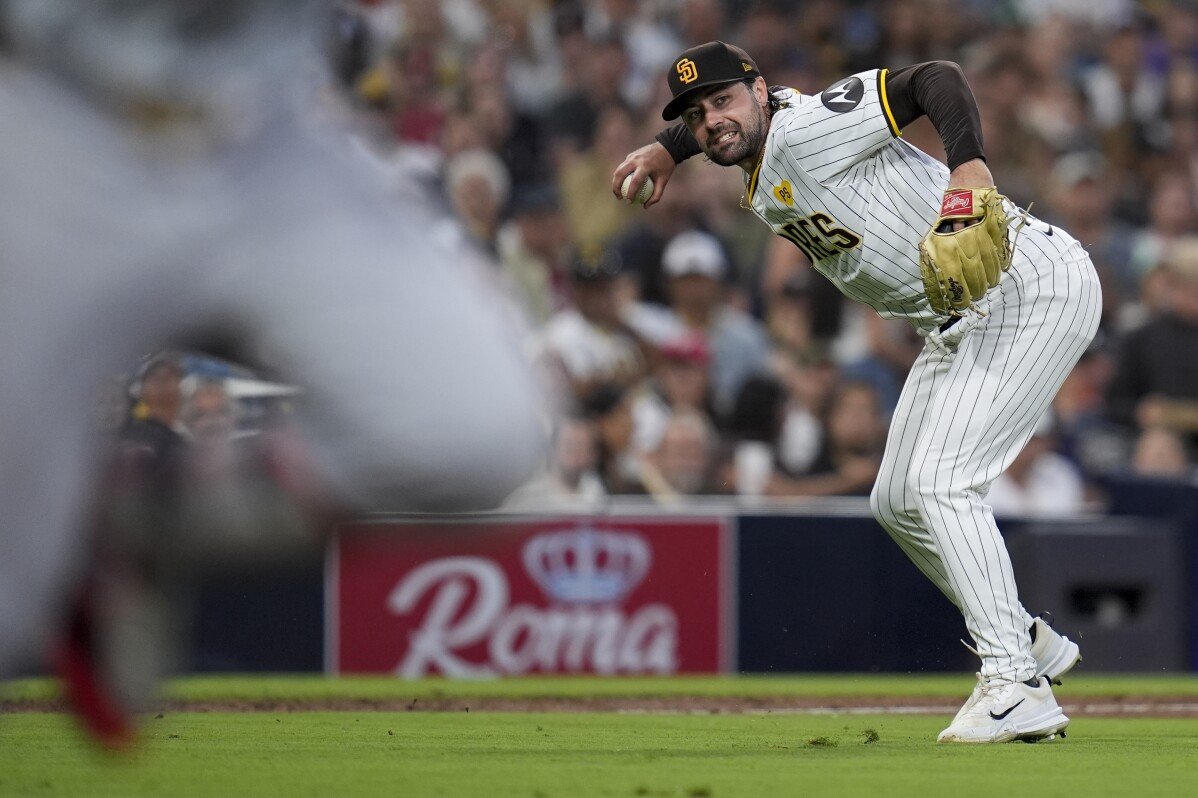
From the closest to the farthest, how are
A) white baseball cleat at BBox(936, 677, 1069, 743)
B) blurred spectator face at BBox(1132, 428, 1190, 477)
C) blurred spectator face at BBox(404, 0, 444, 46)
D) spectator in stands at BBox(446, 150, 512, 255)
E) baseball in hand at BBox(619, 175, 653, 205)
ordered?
white baseball cleat at BBox(936, 677, 1069, 743) < baseball in hand at BBox(619, 175, 653, 205) < blurred spectator face at BBox(1132, 428, 1190, 477) < spectator in stands at BBox(446, 150, 512, 255) < blurred spectator face at BBox(404, 0, 444, 46)

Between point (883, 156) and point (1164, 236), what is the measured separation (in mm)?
7431

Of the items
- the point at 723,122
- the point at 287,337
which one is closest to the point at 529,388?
the point at 287,337

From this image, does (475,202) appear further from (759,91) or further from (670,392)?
(759,91)

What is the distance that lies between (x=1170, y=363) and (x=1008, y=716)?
595 centimetres

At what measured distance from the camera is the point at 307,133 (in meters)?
3.75

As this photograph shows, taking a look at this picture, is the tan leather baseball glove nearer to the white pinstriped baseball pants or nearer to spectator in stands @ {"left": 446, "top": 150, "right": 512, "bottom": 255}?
the white pinstriped baseball pants

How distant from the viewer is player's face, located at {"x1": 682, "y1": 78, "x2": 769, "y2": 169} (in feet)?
20.1

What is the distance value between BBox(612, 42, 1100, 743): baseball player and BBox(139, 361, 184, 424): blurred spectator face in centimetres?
211

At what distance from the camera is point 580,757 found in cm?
563

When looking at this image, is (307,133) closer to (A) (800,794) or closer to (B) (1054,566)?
Answer: (A) (800,794)

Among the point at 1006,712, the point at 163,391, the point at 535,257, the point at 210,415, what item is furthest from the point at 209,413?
the point at 535,257

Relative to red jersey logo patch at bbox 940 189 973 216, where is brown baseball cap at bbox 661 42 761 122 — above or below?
above

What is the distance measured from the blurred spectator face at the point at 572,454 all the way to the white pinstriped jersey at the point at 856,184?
13.8 ft

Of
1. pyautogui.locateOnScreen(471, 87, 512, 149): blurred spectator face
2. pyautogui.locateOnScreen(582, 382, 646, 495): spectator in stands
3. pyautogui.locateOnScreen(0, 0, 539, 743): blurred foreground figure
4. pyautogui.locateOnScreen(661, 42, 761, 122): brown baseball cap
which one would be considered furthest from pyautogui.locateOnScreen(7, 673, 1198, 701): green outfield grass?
pyautogui.locateOnScreen(0, 0, 539, 743): blurred foreground figure
